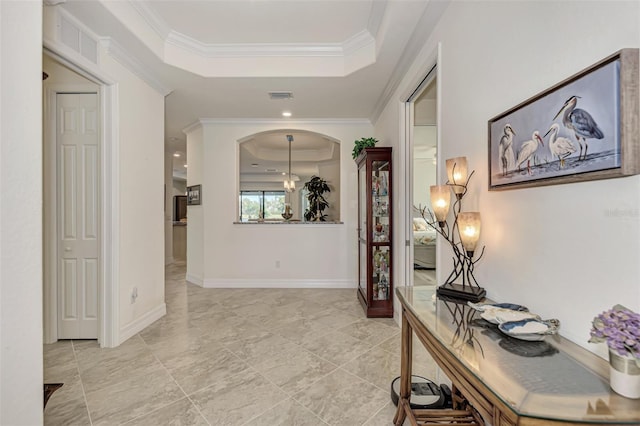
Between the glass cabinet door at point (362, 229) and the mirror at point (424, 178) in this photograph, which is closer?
the glass cabinet door at point (362, 229)

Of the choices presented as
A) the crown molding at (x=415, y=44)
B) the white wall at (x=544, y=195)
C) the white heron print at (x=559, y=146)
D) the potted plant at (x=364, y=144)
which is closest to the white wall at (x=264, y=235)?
the potted plant at (x=364, y=144)

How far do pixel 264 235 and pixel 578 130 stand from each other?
14.4 feet

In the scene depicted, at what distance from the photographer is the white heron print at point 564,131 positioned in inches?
34.9

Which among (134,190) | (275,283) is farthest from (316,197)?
(134,190)

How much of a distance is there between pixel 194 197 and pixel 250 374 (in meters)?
3.61

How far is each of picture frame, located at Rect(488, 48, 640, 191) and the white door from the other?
3.36 metres

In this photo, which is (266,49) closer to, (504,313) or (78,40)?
(78,40)

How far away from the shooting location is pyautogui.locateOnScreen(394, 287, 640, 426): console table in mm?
693

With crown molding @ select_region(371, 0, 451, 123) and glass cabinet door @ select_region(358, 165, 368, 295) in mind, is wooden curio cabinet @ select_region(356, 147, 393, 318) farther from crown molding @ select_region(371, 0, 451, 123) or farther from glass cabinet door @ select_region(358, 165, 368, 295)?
crown molding @ select_region(371, 0, 451, 123)

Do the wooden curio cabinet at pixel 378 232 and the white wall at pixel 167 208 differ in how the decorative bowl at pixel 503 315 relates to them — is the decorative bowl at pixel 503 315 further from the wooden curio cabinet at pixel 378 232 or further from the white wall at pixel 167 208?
the white wall at pixel 167 208

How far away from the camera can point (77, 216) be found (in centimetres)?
288

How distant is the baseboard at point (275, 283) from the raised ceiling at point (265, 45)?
2.73 meters

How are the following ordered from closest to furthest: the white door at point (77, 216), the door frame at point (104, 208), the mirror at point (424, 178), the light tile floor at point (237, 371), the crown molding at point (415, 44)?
the light tile floor at point (237, 371) < the crown molding at point (415, 44) < the door frame at point (104, 208) < the white door at point (77, 216) < the mirror at point (424, 178)
